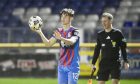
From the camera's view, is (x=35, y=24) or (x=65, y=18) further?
(x=35, y=24)

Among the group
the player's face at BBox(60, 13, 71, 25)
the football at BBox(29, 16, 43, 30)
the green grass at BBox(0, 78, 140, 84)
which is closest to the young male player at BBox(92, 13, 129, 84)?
the player's face at BBox(60, 13, 71, 25)

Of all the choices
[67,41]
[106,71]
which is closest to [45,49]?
[106,71]

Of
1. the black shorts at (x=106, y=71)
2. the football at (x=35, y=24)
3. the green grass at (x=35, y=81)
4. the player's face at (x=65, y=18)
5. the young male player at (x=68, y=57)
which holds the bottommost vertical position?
the green grass at (x=35, y=81)

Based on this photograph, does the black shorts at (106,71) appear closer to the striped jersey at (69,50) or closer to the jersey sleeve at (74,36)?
the striped jersey at (69,50)

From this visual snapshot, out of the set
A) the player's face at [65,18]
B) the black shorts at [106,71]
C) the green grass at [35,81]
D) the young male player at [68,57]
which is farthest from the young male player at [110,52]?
the green grass at [35,81]

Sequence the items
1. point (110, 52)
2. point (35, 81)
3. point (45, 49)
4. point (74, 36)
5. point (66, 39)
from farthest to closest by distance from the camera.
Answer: point (45, 49)
point (35, 81)
point (110, 52)
point (74, 36)
point (66, 39)

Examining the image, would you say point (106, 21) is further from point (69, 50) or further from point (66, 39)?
point (66, 39)

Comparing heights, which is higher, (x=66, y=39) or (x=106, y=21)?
(x=106, y=21)

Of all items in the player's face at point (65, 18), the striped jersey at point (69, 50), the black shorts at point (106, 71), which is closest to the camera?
the player's face at point (65, 18)

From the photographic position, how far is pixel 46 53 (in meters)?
21.8

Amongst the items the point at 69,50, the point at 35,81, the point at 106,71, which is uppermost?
the point at 69,50

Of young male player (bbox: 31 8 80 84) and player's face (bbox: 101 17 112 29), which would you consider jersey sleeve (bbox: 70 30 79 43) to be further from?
player's face (bbox: 101 17 112 29)

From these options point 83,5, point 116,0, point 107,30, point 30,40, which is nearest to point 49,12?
point 83,5

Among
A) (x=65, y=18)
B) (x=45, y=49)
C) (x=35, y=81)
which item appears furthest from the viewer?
(x=45, y=49)
